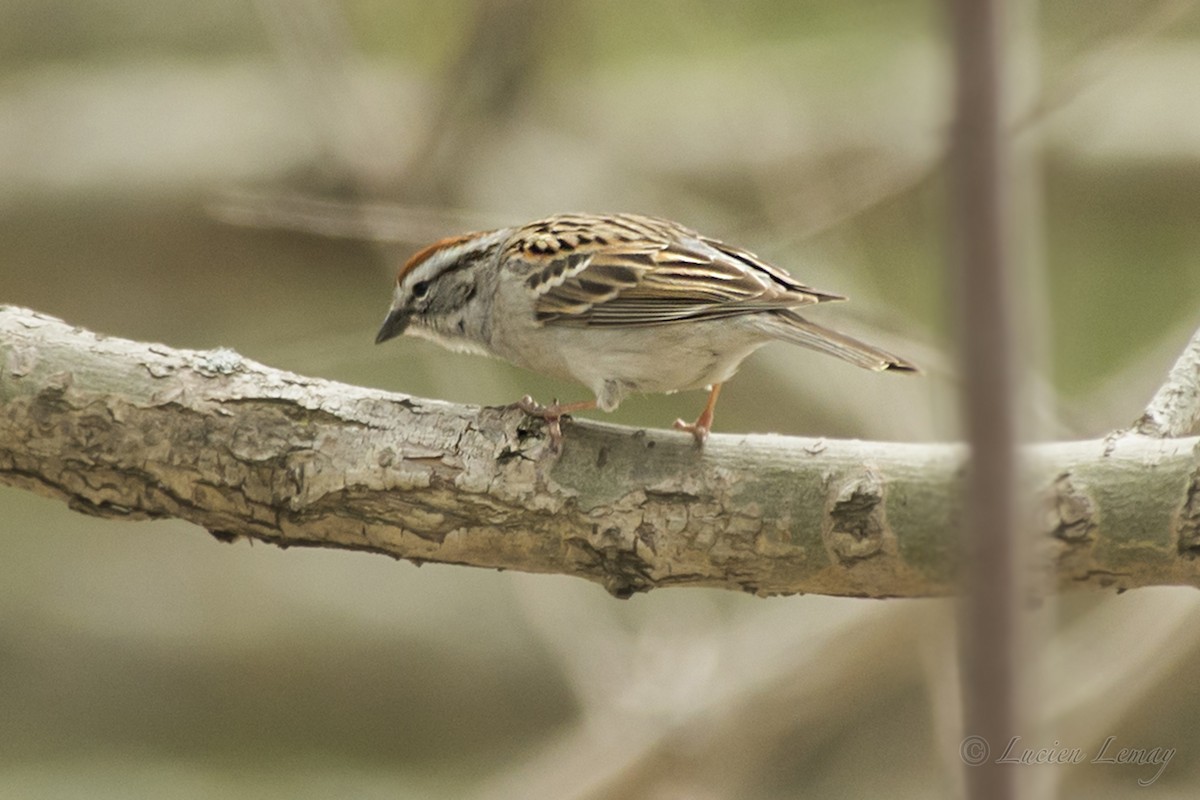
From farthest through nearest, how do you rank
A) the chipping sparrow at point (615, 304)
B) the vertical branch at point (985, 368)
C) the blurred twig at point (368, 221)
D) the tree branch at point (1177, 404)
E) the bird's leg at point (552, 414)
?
the blurred twig at point (368, 221) < the chipping sparrow at point (615, 304) < the bird's leg at point (552, 414) < the tree branch at point (1177, 404) < the vertical branch at point (985, 368)

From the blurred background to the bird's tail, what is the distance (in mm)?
1830

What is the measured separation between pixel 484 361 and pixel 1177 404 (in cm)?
457

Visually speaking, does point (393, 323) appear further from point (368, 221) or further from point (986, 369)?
point (986, 369)

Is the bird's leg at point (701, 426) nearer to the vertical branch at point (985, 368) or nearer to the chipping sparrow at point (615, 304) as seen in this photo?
the chipping sparrow at point (615, 304)

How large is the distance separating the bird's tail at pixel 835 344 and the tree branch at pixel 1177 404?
0.47m

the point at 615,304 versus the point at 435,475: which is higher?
the point at 615,304

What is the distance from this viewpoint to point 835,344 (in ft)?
9.48

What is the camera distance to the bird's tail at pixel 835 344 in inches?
106

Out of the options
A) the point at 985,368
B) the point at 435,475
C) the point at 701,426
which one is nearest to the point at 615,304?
the point at 701,426

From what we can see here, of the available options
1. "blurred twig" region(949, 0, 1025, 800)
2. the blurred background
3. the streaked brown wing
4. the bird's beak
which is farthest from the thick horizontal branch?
the blurred background

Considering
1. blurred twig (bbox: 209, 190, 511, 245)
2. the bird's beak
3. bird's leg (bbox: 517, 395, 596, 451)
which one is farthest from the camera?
blurred twig (bbox: 209, 190, 511, 245)

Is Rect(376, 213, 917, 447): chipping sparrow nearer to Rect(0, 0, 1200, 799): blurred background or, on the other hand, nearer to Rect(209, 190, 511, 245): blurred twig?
Rect(209, 190, 511, 245): blurred twig

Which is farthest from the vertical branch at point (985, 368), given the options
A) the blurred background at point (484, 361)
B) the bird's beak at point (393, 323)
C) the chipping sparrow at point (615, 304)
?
the blurred background at point (484, 361)

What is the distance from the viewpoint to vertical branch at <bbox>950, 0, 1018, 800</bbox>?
2.27 ft
